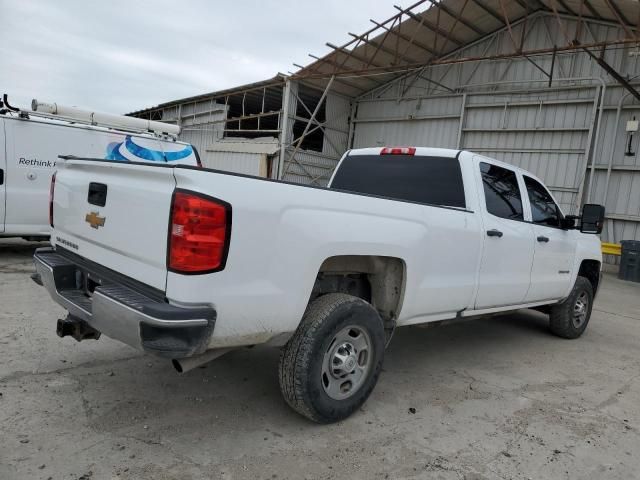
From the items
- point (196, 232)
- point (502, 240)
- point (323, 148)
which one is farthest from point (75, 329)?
point (323, 148)

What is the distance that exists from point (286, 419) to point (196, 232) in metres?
1.54

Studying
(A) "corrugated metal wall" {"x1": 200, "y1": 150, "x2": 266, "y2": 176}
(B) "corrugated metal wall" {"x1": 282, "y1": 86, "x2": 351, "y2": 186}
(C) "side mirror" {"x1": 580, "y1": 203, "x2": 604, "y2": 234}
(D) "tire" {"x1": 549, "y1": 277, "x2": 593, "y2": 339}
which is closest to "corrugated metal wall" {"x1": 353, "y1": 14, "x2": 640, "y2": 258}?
(B) "corrugated metal wall" {"x1": 282, "y1": 86, "x2": 351, "y2": 186}

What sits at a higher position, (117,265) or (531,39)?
(531,39)

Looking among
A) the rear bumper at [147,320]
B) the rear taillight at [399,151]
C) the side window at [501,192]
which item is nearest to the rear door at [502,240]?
the side window at [501,192]

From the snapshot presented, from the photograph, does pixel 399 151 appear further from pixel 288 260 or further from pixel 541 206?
pixel 288 260

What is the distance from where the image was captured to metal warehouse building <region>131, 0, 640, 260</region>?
13.4 metres

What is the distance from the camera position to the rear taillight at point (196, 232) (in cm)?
235

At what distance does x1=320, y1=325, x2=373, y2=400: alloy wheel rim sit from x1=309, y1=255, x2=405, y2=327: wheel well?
356mm

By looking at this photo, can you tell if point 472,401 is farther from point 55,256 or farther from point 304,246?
point 55,256

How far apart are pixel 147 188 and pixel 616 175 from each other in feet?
47.2

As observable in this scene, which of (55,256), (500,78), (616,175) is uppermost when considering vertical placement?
(500,78)

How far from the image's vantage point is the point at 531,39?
50.9 ft

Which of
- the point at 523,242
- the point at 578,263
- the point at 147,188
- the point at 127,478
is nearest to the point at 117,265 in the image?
the point at 147,188

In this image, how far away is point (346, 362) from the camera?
3139 millimetres
